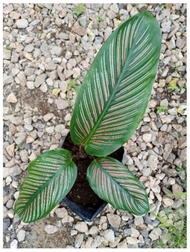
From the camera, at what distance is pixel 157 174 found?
59.7 inches

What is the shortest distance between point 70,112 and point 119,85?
57 centimetres

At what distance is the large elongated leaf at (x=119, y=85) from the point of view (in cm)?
94

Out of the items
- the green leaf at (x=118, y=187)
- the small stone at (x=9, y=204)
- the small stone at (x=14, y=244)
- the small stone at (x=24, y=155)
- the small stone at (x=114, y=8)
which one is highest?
the small stone at (x=114, y=8)

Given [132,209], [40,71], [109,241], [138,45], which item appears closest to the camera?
[138,45]

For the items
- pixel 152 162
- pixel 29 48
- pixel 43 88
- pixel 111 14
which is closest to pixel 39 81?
pixel 43 88

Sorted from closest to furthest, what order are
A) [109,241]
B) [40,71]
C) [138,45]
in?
[138,45] < [109,241] < [40,71]

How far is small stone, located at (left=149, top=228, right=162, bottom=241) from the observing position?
4.84 feet

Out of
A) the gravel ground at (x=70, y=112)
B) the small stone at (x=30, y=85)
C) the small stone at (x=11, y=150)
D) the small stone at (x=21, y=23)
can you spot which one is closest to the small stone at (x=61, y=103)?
the gravel ground at (x=70, y=112)

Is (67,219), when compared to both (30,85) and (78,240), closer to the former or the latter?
(78,240)

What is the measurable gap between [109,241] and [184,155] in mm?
395

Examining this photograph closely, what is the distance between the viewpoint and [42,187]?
3.62ft

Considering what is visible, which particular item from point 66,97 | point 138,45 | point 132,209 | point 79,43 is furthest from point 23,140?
point 138,45

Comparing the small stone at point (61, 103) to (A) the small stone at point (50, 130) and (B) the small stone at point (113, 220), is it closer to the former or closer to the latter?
(A) the small stone at point (50, 130)

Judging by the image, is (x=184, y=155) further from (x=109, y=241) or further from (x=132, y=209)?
(x=132, y=209)
